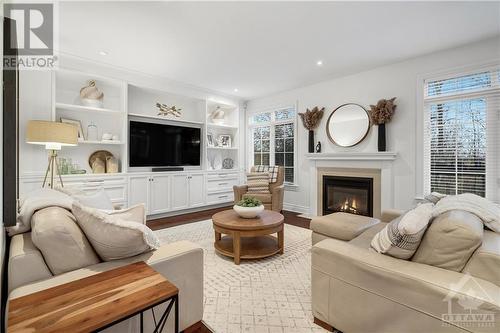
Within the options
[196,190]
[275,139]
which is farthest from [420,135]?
[196,190]

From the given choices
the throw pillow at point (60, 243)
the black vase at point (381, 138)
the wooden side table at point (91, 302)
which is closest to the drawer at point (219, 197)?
the black vase at point (381, 138)

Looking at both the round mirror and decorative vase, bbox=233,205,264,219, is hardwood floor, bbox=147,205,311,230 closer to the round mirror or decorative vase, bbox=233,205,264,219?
decorative vase, bbox=233,205,264,219

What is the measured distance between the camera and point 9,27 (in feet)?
3.88

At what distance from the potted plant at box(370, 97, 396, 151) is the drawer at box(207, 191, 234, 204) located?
3280 millimetres

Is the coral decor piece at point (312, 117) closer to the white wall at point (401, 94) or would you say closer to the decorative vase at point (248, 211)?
the white wall at point (401, 94)

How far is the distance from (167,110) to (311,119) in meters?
2.93

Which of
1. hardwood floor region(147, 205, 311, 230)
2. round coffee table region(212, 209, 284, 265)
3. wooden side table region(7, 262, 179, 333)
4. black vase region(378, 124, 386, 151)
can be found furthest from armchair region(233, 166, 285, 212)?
wooden side table region(7, 262, 179, 333)

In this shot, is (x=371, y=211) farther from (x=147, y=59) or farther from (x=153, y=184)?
(x=147, y=59)

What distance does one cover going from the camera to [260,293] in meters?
1.96

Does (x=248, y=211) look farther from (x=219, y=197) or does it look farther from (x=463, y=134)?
(x=463, y=134)

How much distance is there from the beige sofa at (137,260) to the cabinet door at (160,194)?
120 inches

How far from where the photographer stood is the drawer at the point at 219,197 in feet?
17.2

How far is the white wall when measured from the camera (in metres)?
3.12

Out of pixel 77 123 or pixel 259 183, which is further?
pixel 259 183
